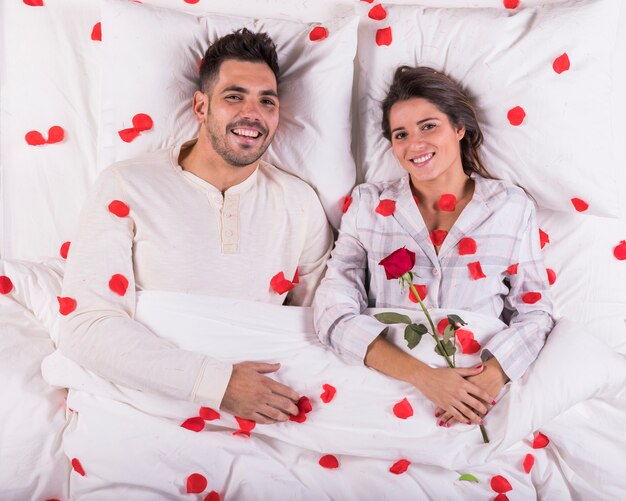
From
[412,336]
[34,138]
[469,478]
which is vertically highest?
[34,138]

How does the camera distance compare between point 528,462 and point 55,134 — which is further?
point 55,134

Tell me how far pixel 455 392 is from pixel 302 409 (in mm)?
326

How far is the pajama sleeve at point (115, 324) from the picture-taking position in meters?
1.49

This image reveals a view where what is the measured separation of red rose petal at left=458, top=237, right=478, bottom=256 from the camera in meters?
1.67

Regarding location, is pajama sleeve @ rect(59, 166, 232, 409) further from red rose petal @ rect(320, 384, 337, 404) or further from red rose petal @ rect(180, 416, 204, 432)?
red rose petal @ rect(320, 384, 337, 404)

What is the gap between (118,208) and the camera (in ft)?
5.39

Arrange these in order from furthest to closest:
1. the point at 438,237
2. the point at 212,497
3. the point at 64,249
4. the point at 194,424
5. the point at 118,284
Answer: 1. the point at 64,249
2. the point at 438,237
3. the point at 118,284
4. the point at 194,424
5. the point at 212,497

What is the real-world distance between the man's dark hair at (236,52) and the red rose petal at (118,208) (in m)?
0.36

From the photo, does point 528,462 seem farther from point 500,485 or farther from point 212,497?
point 212,497

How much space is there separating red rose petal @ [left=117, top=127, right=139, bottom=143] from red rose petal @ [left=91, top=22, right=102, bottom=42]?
34cm

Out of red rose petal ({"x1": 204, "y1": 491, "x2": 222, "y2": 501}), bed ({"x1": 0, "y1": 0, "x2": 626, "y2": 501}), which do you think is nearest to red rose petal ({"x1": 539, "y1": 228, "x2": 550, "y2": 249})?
bed ({"x1": 0, "y1": 0, "x2": 626, "y2": 501})

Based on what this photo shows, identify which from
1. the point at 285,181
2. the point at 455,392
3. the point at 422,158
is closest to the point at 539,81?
the point at 422,158

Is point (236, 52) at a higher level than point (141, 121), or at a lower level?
higher

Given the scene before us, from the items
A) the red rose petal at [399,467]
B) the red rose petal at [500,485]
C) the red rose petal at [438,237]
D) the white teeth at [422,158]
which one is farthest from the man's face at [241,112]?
the red rose petal at [500,485]
